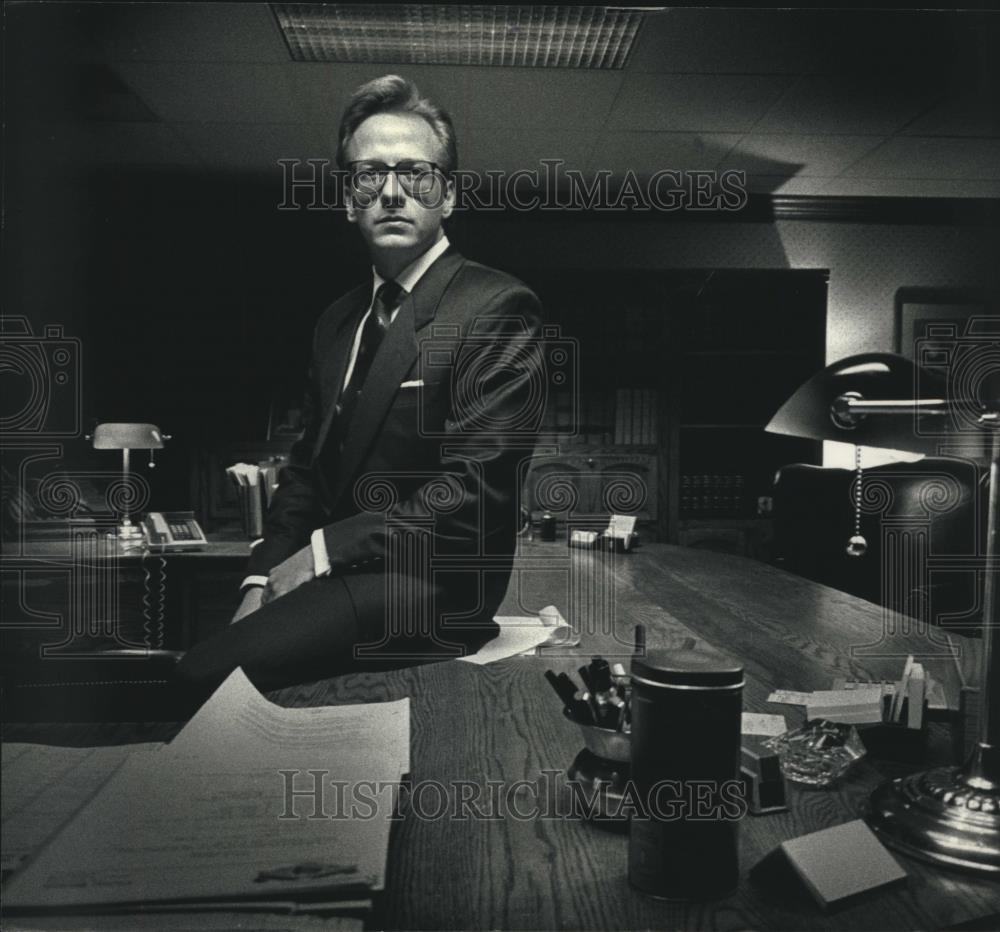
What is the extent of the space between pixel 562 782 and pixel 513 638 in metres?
0.57

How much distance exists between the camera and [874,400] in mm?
759

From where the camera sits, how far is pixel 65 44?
1.13 meters

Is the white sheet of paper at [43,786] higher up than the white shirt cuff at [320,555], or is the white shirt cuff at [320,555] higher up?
the white shirt cuff at [320,555]

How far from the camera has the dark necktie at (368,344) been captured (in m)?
1.52

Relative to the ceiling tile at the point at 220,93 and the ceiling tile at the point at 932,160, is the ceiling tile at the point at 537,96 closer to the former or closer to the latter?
the ceiling tile at the point at 220,93

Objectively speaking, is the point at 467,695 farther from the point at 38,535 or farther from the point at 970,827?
the point at 38,535

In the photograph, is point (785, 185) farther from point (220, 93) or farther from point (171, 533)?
point (171, 533)

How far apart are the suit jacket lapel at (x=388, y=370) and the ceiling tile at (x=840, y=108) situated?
6.23ft

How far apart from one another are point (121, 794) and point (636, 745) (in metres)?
0.42

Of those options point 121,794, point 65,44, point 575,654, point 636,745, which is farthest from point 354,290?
point 636,745

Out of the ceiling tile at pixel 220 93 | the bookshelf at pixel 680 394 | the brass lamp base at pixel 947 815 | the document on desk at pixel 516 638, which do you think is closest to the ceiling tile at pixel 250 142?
the ceiling tile at pixel 220 93

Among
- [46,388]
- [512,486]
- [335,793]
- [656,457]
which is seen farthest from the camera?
[656,457]

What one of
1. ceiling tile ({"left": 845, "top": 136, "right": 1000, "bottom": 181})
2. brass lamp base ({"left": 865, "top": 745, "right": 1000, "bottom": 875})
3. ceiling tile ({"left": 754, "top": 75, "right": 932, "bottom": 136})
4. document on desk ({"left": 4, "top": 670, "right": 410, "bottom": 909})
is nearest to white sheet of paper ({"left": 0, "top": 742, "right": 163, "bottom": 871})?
document on desk ({"left": 4, "top": 670, "right": 410, "bottom": 909})

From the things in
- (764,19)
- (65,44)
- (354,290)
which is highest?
(764,19)
